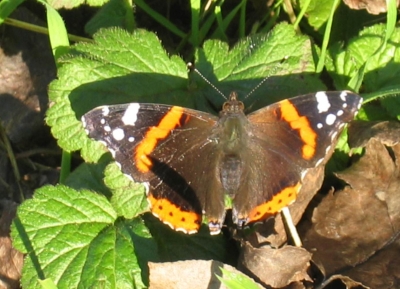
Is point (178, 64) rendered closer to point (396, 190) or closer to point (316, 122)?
point (316, 122)

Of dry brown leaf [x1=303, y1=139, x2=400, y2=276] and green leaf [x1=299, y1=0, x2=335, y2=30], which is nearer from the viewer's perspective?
dry brown leaf [x1=303, y1=139, x2=400, y2=276]

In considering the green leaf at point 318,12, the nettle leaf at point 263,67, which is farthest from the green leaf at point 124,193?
the green leaf at point 318,12

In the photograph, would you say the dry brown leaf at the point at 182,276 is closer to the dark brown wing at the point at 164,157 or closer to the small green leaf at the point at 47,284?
the dark brown wing at the point at 164,157

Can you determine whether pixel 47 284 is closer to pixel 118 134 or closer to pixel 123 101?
pixel 118 134

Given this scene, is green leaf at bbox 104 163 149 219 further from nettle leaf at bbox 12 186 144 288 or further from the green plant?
nettle leaf at bbox 12 186 144 288

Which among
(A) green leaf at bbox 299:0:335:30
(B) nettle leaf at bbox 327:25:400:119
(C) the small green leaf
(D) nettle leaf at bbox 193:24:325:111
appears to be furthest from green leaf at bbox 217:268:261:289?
(A) green leaf at bbox 299:0:335:30

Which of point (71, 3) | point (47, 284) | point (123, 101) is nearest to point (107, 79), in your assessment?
point (123, 101)
